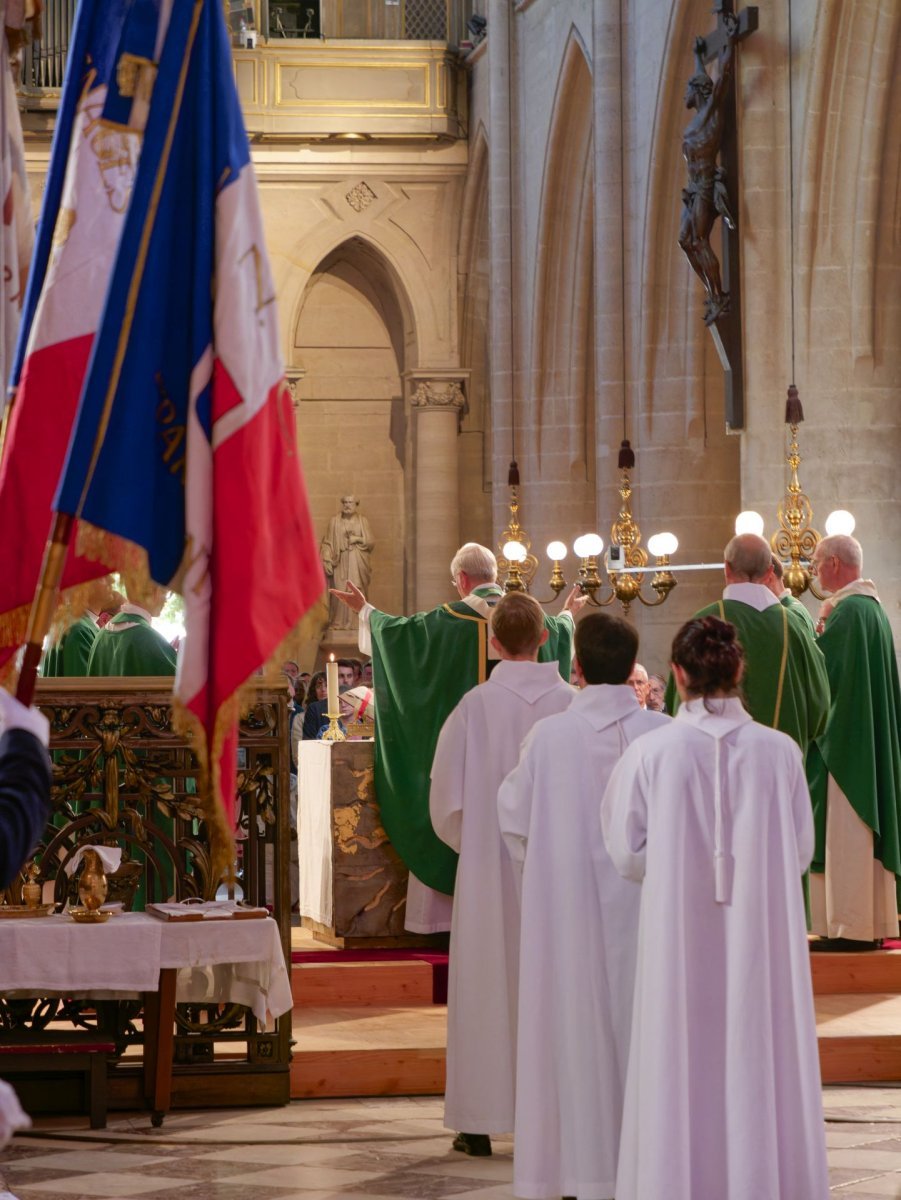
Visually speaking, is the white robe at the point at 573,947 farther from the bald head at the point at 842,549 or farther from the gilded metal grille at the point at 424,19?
the gilded metal grille at the point at 424,19

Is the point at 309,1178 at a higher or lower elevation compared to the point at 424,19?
lower

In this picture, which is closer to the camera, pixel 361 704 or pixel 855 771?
pixel 855 771

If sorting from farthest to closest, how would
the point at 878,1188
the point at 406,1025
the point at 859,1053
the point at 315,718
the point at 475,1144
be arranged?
1. the point at 315,718
2. the point at 406,1025
3. the point at 859,1053
4. the point at 475,1144
5. the point at 878,1188

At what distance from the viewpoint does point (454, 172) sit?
25.2m

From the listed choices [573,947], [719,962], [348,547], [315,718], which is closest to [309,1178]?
[573,947]

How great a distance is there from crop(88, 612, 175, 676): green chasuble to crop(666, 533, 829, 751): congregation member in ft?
8.50

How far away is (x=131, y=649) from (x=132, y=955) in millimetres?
3234

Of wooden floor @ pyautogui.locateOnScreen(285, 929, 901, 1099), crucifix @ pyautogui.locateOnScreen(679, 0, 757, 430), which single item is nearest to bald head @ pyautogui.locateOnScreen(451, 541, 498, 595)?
wooden floor @ pyautogui.locateOnScreen(285, 929, 901, 1099)

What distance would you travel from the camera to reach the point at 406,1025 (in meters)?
8.31

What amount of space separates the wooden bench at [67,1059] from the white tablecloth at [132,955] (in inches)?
7.1

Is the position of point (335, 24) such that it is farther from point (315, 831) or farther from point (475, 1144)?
point (475, 1144)

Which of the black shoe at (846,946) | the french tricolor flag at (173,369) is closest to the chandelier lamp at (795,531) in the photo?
the black shoe at (846,946)

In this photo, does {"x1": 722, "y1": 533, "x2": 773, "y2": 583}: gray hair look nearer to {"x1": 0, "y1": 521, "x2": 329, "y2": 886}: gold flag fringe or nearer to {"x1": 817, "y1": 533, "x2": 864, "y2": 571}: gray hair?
{"x1": 817, "y1": 533, "x2": 864, "y2": 571}: gray hair

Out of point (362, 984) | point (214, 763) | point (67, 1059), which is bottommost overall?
point (67, 1059)
